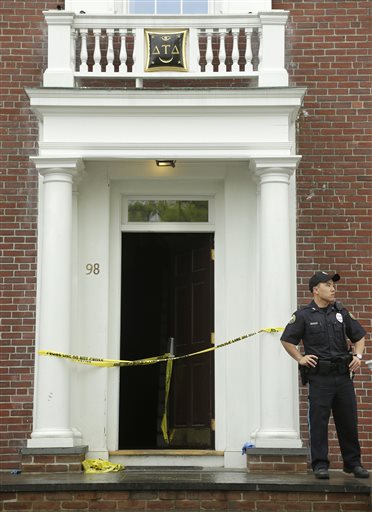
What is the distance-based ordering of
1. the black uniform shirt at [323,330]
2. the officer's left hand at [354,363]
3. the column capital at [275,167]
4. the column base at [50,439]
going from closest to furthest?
the officer's left hand at [354,363]
the black uniform shirt at [323,330]
the column base at [50,439]
the column capital at [275,167]

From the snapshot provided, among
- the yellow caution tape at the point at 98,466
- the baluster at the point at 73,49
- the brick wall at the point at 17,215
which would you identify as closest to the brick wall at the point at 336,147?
the yellow caution tape at the point at 98,466

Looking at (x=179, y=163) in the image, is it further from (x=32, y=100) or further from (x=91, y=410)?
(x=91, y=410)

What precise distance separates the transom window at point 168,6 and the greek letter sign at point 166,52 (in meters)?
1.11

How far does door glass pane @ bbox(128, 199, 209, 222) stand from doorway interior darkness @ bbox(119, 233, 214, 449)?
1.05 ft

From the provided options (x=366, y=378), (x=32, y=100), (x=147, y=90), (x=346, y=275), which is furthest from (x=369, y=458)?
(x=32, y=100)

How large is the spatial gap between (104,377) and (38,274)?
56.4 inches

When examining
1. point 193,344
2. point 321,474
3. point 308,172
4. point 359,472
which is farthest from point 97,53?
point 359,472

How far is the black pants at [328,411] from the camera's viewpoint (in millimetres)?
9625

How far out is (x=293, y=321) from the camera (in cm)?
982

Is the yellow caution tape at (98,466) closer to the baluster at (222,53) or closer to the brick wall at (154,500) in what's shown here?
the brick wall at (154,500)

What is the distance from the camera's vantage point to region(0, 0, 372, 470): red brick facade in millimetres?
11500

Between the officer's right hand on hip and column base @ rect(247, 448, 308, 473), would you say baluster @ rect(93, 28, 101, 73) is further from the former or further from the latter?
column base @ rect(247, 448, 308, 473)

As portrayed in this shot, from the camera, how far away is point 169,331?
565 inches

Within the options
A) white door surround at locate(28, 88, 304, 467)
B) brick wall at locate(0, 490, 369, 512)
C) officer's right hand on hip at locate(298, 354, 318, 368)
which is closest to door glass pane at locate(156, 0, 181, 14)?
white door surround at locate(28, 88, 304, 467)
